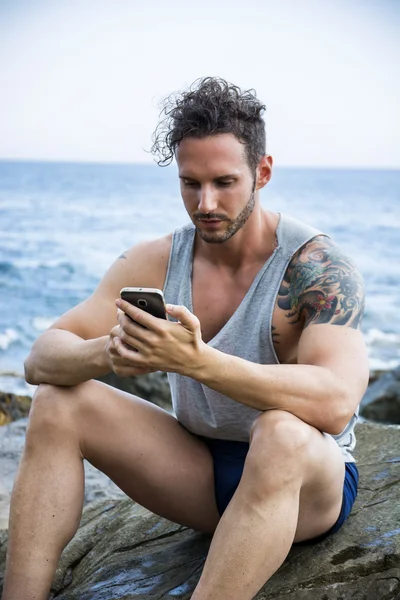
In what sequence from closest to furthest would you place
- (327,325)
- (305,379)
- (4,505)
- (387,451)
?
(305,379)
(327,325)
(387,451)
(4,505)

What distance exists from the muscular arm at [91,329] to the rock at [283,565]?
89cm

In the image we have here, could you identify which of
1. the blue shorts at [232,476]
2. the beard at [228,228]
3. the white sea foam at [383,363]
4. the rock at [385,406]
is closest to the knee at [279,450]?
the blue shorts at [232,476]

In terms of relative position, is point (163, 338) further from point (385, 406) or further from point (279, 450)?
point (385, 406)

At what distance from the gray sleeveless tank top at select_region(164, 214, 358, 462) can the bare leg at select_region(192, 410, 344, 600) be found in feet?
1.99

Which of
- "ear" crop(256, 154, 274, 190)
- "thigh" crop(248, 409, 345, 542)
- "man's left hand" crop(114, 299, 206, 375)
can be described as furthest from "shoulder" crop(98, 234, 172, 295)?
"thigh" crop(248, 409, 345, 542)

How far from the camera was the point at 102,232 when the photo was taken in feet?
104

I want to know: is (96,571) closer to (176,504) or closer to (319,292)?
(176,504)

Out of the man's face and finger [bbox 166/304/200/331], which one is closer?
finger [bbox 166/304/200/331]

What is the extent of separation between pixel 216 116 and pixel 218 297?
792 millimetres

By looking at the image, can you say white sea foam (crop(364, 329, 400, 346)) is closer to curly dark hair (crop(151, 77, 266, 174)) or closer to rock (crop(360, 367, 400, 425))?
rock (crop(360, 367, 400, 425))

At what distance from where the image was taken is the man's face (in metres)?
3.30

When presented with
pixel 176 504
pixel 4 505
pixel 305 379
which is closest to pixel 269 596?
pixel 176 504

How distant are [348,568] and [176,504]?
2.41 ft

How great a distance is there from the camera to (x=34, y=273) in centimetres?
2152
